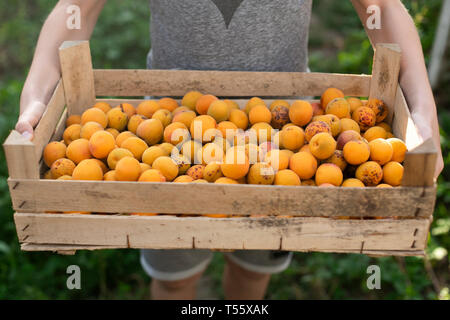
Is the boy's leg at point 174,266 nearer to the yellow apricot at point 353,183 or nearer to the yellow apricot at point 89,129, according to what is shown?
the yellow apricot at point 89,129

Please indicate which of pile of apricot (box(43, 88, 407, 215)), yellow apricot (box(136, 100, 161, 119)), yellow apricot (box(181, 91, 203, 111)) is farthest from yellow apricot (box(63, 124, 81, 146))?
yellow apricot (box(181, 91, 203, 111))

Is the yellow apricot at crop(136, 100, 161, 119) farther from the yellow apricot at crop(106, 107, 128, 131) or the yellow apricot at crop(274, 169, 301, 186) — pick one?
the yellow apricot at crop(274, 169, 301, 186)

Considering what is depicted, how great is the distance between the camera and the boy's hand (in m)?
1.37

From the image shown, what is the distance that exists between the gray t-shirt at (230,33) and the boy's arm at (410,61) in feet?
0.95

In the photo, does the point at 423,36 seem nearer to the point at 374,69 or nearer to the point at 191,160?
the point at 374,69

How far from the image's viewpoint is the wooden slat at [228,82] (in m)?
1.74

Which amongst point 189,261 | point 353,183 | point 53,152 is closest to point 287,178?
point 353,183

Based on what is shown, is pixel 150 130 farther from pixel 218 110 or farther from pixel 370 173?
pixel 370 173

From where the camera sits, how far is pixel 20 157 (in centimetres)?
128

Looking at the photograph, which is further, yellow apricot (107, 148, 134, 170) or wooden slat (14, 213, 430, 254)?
yellow apricot (107, 148, 134, 170)

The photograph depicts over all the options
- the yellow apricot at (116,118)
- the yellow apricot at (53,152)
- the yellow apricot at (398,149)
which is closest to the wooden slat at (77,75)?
the yellow apricot at (116,118)

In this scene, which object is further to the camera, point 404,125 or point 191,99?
point 191,99

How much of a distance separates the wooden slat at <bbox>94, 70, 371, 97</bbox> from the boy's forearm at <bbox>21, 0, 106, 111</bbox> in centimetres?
17

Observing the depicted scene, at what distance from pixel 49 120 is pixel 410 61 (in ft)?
4.25
